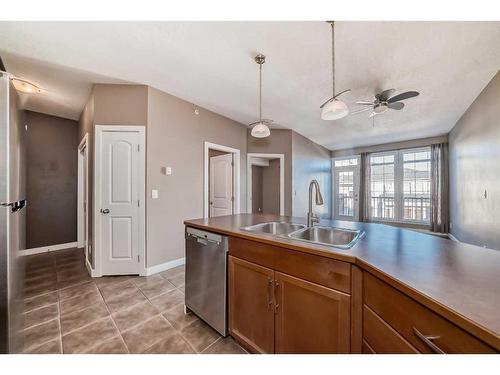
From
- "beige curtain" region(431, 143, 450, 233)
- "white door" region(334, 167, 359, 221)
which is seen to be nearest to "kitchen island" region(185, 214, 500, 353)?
"beige curtain" region(431, 143, 450, 233)

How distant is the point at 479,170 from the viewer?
315cm

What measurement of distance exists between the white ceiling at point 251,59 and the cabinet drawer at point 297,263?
1.81 metres

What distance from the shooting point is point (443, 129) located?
16.1ft

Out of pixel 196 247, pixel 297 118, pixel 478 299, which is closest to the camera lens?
pixel 478 299

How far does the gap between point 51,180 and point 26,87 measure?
1.79 meters

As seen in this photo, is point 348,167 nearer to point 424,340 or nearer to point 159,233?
point 159,233

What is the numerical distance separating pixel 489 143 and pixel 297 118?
110 inches

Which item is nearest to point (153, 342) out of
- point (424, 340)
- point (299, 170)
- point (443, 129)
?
point (424, 340)

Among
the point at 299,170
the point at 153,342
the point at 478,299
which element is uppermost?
the point at 299,170

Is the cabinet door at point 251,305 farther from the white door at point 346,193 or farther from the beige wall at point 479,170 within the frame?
the white door at point 346,193

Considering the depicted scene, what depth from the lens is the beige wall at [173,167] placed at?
286 centimetres

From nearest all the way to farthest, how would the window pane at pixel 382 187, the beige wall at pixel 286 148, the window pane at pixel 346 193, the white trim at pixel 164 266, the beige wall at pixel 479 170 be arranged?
the beige wall at pixel 479 170 → the white trim at pixel 164 266 → the beige wall at pixel 286 148 → the window pane at pixel 382 187 → the window pane at pixel 346 193

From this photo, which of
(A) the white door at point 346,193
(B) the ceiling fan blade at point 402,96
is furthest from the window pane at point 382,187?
(B) the ceiling fan blade at point 402,96

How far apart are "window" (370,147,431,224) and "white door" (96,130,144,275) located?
666 centimetres
